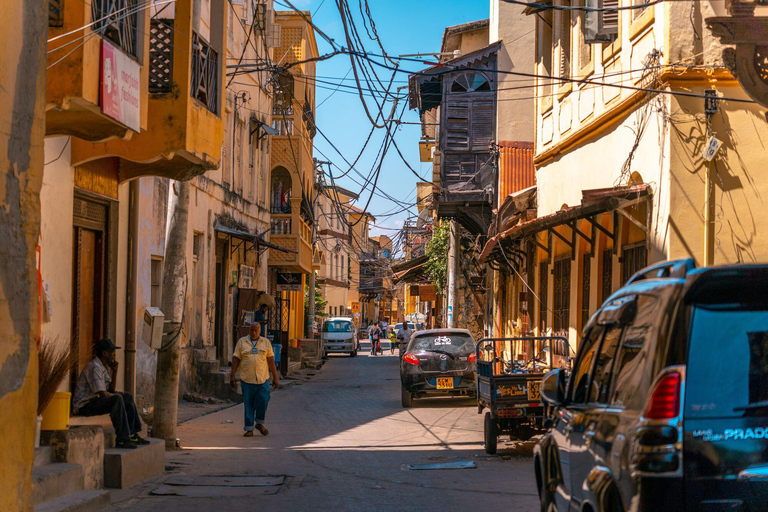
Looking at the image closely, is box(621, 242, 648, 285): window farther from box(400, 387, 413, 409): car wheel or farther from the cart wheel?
box(400, 387, 413, 409): car wheel

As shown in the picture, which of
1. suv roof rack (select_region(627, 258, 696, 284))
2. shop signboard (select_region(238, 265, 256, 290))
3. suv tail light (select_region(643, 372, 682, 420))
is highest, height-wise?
shop signboard (select_region(238, 265, 256, 290))

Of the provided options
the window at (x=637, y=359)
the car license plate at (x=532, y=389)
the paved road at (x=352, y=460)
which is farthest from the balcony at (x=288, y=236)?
the window at (x=637, y=359)

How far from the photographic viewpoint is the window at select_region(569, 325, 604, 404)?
575 cm

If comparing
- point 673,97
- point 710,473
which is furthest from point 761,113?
point 710,473

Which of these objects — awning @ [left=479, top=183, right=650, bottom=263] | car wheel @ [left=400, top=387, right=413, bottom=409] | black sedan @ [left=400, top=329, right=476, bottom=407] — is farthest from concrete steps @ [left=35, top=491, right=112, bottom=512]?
car wheel @ [left=400, top=387, right=413, bottom=409]

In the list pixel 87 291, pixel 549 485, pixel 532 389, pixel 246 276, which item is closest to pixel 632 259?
pixel 532 389

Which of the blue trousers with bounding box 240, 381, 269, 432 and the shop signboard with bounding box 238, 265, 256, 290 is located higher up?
the shop signboard with bounding box 238, 265, 256, 290

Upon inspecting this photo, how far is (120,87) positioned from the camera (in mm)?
9938

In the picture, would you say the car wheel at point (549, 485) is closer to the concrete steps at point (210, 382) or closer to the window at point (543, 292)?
the window at point (543, 292)

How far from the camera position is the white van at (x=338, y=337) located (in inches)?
1906

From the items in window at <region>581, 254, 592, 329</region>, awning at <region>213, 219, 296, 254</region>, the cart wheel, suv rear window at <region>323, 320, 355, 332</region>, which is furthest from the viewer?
suv rear window at <region>323, 320, 355, 332</region>

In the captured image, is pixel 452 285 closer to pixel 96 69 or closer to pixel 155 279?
pixel 155 279

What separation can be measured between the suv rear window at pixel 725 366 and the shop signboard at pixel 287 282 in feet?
109

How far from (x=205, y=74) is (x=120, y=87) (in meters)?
3.35
